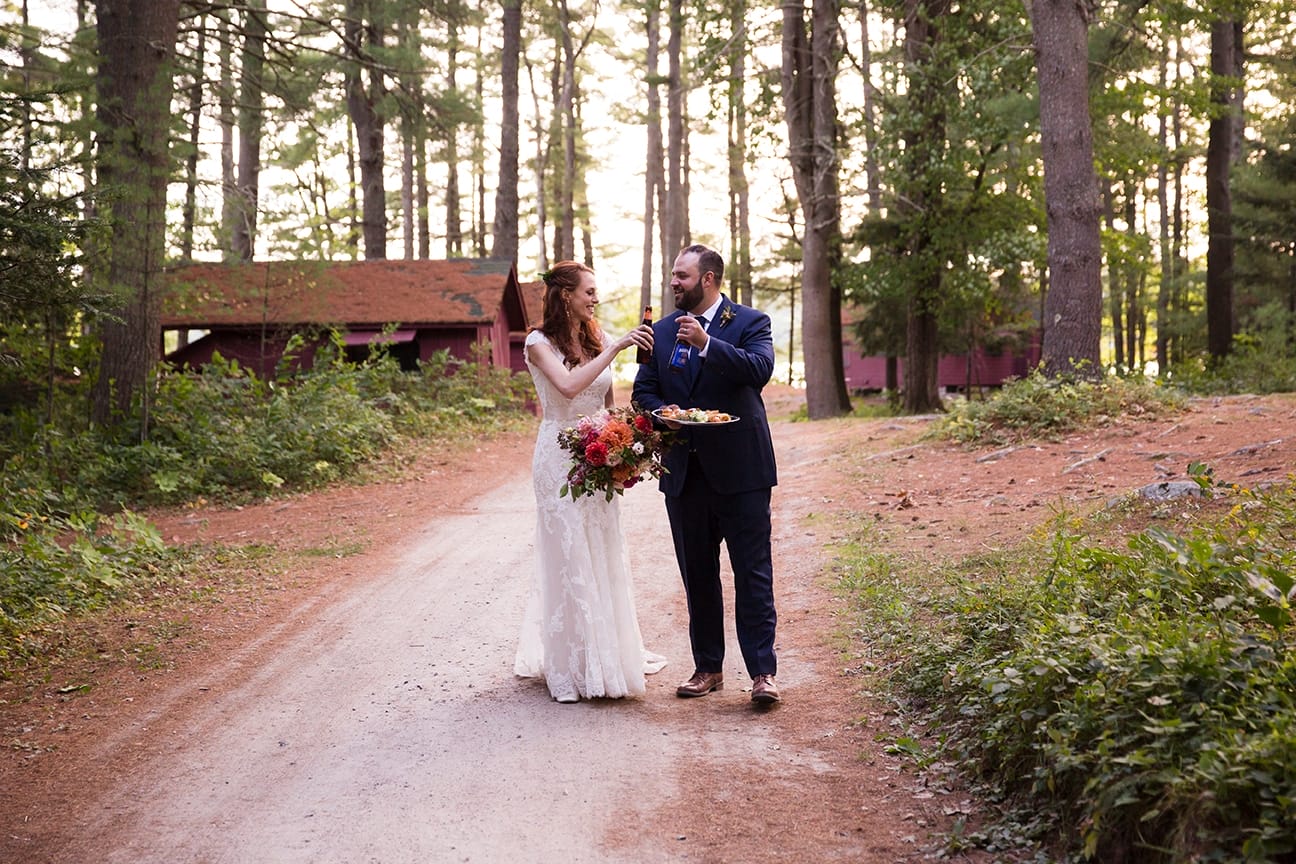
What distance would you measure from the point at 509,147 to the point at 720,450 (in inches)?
1063

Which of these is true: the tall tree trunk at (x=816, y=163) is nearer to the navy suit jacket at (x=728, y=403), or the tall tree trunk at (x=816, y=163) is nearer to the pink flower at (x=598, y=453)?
the navy suit jacket at (x=728, y=403)

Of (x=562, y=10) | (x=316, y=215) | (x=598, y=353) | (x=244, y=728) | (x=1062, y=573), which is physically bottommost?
(x=244, y=728)

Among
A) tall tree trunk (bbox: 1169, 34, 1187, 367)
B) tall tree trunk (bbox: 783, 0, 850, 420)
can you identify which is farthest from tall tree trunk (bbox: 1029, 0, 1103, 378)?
tall tree trunk (bbox: 1169, 34, 1187, 367)

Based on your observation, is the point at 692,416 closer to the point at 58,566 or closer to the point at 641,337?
A: the point at 641,337

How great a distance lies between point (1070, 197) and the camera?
14.4 metres

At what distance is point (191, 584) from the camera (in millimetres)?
9523

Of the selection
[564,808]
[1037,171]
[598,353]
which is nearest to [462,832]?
[564,808]

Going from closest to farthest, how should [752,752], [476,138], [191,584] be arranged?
1. [752,752]
2. [191,584]
3. [476,138]

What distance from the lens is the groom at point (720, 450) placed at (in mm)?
5789

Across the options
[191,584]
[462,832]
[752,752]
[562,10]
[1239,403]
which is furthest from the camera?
[562,10]

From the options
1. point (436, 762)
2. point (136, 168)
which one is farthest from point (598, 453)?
point (136, 168)

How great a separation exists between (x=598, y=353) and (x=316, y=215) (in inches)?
640

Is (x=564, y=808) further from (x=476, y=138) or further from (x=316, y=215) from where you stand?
(x=476, y=138)

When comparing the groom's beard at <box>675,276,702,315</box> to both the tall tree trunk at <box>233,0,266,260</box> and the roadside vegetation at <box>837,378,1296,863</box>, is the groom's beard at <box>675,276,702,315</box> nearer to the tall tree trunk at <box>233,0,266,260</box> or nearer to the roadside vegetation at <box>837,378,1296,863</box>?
the roadside vegetation at <box>837,378,1296,863</box>
